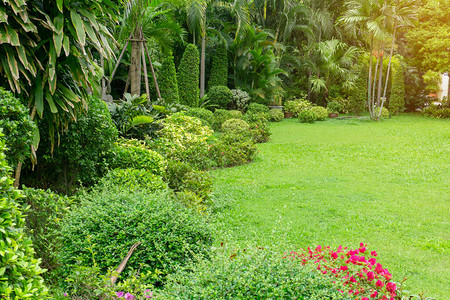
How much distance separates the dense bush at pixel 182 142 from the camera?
7086 millimetres

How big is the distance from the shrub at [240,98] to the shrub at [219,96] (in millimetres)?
520

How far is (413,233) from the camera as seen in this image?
4934mm

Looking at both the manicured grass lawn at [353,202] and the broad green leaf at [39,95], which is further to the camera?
the manicured grass lawn at [353,202]

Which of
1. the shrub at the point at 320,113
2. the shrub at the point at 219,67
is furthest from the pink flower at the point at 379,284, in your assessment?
the shrub at the point at 219,67

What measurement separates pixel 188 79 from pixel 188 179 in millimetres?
11328

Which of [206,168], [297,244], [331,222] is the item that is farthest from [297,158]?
[297,244]

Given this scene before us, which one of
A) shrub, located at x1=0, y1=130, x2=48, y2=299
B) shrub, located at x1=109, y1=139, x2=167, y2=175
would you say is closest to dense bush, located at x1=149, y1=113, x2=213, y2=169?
shrub, located at x1=109, y1=139, x2=167, y2=175

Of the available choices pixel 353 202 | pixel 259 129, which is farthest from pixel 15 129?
pixel 259 129

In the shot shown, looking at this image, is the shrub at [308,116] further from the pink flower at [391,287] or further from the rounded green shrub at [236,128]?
the pink flower at [391,287]

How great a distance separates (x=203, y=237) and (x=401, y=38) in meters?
28.0

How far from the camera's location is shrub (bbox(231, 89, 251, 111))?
19062 millimetres

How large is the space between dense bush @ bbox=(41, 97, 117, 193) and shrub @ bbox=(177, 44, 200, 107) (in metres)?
11.7

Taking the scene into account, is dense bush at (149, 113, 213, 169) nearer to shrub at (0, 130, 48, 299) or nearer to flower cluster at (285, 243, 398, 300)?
flower cluster at (285, 243, 398, 300)

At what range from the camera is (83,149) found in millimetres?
4879
